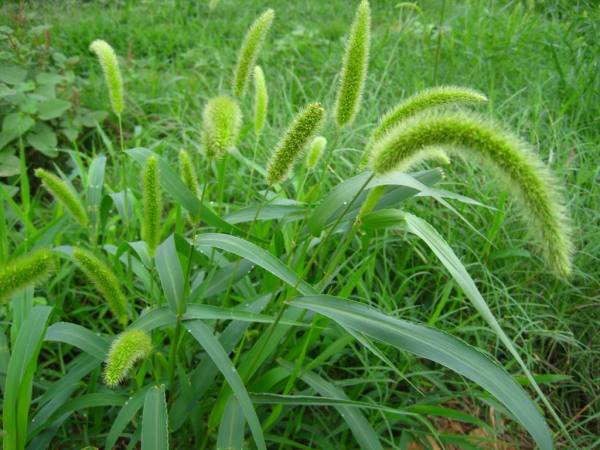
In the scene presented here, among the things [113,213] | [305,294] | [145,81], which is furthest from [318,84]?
[305,294]

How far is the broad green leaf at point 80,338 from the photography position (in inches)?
53.4

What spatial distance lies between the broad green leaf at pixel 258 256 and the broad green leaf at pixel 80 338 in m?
0.38

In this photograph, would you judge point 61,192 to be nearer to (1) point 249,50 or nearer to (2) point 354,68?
(1) point 249,50

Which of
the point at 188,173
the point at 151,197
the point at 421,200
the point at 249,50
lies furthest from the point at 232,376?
the point at 421,200

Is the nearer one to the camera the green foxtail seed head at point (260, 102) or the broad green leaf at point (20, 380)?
the broad green leaf at point (20, 380)

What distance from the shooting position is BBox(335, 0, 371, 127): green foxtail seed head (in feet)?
3.97

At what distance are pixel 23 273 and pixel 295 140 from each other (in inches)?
23.4

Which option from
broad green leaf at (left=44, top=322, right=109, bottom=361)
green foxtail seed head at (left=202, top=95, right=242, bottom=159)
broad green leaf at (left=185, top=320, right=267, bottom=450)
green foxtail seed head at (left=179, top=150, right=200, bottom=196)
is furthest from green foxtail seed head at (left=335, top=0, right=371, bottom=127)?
broad green leaf at (left=44, top=322, right=109, bottom=361)

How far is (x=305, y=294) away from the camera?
4.08 feet

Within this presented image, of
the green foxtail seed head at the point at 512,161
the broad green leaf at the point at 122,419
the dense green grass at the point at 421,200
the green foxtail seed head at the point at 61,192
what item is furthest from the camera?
the dense green grass at the point at 421,200

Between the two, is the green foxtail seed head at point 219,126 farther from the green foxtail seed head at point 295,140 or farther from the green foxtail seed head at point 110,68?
the green foxtail seed head at point 110,68

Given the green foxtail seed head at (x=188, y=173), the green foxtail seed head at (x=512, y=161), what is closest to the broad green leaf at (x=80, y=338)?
the green foxtail seed head at (x=188, y=173)

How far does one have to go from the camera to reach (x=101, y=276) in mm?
1205

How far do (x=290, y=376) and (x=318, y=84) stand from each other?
251 cm
